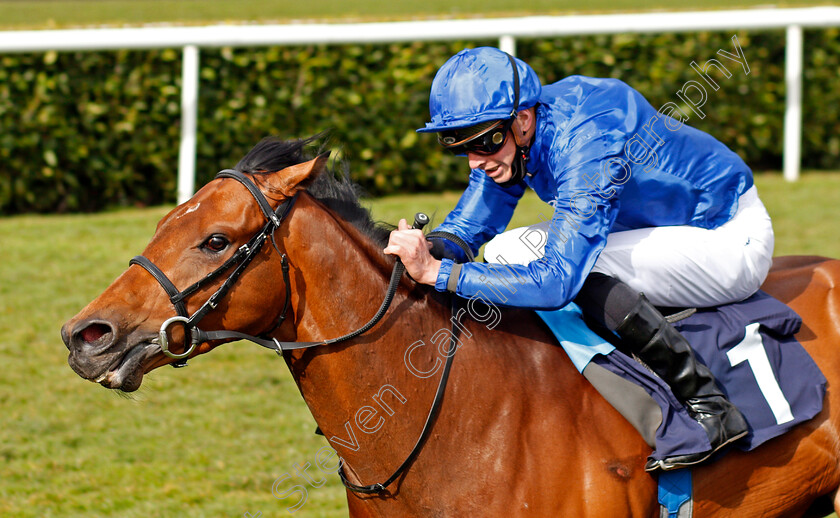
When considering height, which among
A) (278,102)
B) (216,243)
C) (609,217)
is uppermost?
(609,217)

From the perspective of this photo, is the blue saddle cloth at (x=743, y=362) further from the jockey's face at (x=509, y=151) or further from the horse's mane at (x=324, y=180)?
the horse's mane at (x=324, y=180)

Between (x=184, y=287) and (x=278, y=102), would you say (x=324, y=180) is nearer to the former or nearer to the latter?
(x=184, y=287)

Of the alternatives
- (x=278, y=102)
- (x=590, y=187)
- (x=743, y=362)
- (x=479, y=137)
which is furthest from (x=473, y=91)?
(x=278, y=102)

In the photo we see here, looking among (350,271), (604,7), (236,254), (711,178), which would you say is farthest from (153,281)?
(604,7)

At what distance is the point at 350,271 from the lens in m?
2.54

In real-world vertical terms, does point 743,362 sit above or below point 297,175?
below

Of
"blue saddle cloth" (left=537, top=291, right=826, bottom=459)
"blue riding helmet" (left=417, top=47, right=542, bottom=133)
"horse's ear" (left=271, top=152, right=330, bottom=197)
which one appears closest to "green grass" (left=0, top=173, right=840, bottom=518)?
"blue saddle cloth" (left=537, top=291, right=826, bottom=459)

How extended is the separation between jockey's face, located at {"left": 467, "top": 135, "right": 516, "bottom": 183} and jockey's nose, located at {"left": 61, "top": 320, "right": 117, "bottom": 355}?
1167 millimetres

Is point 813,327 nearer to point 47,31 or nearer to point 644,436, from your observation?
point 644,436

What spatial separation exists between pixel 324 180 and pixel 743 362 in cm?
145

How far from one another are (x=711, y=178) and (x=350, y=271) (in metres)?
1.25

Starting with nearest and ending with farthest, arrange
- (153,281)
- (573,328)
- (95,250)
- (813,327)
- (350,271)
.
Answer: (153,281)
(350,271)
(573,328)
(813,327)
(95,250)


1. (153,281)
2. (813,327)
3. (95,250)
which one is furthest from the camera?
(95,250)

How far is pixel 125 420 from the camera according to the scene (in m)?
5.07
